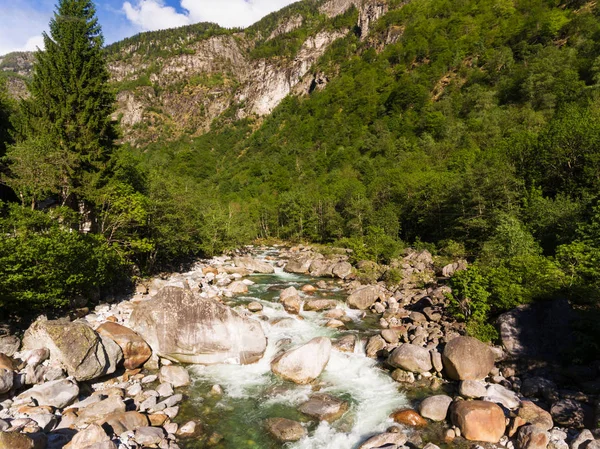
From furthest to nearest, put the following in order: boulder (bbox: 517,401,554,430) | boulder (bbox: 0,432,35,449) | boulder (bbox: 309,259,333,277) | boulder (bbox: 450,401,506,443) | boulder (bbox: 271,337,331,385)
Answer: boulder (bbox: 309,259,333,277), boulder (bbox: 271,337,331,385), boulder (bbox: 517,401,554,430), boulder (bbox: 450,401,506,443), boulder (bbox: 0,432,35,449)

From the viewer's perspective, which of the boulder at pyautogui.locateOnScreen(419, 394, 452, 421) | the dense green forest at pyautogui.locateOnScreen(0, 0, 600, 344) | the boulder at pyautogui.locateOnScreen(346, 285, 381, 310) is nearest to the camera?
the boulder at pyautogui.locateOnScreen(419, 394, 452, 421)

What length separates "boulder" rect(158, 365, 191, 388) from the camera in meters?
13.0

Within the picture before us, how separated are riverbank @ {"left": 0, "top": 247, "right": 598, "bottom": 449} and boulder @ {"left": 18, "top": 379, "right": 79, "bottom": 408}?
42mm

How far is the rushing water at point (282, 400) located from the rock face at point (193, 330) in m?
0.64

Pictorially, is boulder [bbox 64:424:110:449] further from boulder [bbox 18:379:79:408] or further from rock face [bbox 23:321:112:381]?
rock face [bbox 23:321:112:381]

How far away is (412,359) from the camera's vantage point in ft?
Result: 45.7

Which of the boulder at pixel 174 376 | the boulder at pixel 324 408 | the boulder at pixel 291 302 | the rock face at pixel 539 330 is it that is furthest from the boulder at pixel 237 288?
the rock face at pixel 539 330

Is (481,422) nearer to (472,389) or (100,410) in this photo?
(472,389)

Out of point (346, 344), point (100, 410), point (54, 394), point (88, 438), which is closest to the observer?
point (88, 438)

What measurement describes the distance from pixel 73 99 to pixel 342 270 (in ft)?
89.8

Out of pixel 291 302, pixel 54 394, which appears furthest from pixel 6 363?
pixel 291 302

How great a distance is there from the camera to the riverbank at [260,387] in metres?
10.0

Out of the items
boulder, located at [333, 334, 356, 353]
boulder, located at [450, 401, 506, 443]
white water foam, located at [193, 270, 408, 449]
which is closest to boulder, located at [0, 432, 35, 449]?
white water foam, located at [193, 270, 408, 449]

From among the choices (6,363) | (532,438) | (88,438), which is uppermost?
(6,363)
